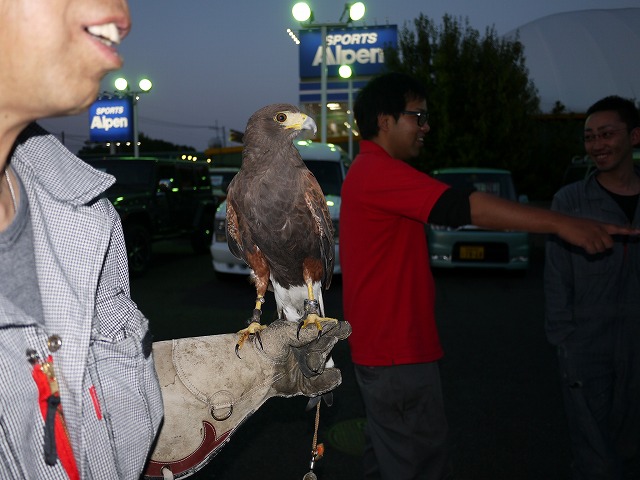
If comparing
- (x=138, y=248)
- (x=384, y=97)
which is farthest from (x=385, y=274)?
(x=138, y=248)

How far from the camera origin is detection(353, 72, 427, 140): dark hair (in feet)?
9.89

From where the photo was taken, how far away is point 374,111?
3086mm

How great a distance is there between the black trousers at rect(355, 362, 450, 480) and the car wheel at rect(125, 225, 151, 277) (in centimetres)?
905

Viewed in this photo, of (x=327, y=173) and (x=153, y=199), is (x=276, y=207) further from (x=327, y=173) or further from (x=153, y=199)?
(x=153, y=199)

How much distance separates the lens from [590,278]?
3252 mm

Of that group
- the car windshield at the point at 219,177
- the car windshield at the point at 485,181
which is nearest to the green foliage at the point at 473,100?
the car windshield at the point at 219,177

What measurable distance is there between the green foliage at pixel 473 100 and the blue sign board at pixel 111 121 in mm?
12999

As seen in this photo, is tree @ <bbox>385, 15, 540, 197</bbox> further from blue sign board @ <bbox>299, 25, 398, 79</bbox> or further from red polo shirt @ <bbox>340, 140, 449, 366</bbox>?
red polo shirt @ <bbox>340, 140, 449, 366</bbox>

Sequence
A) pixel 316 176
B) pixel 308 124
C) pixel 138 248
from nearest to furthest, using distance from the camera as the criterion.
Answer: pixel 308 124 → pixel 316 176 → pixel 138 248

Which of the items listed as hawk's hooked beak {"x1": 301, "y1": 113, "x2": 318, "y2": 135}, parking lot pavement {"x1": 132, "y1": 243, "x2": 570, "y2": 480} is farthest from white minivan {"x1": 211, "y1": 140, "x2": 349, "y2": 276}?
hawk's hooked beak {"x1": 301, "y1": 113, "x2": 318, "y2": 135}

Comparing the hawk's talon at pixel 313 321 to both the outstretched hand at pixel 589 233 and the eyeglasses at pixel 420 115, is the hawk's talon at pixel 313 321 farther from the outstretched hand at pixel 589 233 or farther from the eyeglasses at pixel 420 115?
the eyeglasses at pixel 420 115

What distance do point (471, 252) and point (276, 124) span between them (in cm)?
904

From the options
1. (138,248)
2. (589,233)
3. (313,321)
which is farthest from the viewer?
(138,248)

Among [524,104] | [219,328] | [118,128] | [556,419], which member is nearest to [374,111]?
[556,419]
